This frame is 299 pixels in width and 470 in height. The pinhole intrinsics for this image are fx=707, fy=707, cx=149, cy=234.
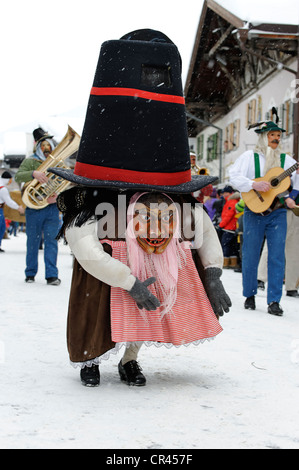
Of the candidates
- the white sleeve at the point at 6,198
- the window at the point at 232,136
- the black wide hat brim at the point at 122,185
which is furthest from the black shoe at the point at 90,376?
the window at the point at 232,136

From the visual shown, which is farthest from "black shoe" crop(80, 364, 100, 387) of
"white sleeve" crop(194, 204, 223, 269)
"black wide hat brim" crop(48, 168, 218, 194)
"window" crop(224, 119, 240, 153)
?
"window" crop(224, 119, 240, 153)

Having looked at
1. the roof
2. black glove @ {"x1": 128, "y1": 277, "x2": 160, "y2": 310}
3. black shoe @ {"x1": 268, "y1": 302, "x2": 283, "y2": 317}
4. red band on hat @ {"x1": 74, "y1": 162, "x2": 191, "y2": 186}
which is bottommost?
black shoe @ {"x1": 268, "y1": 302, "x2": 283, "y2": 317}

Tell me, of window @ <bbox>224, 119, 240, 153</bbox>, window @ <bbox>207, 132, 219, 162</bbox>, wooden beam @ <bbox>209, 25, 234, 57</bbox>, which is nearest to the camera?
wooden beam @ <bbox>209, 25, 234, 57</bbox>

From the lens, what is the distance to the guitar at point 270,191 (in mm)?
6660

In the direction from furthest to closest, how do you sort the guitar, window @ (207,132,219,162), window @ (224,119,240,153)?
window @ (207,132,219,162) → window @ (224,119,240,153) → the guitar

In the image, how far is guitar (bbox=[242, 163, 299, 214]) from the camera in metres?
6.66

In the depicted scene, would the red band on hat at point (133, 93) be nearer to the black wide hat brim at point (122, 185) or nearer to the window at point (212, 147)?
the black wide hat brim at point (122, 185)

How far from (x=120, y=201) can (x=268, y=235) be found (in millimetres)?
3378

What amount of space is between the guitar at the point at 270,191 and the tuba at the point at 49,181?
258 centimetres

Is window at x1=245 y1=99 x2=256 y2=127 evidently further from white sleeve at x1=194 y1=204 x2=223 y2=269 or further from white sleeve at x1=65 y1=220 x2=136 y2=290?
white sleeve at x1=65 y1=220 x2=136 y2=290

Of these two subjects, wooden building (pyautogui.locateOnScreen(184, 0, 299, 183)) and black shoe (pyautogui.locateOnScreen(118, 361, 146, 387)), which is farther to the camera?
wooden building (pyautogui.locateOnScreen(184, 0, 299, 183))

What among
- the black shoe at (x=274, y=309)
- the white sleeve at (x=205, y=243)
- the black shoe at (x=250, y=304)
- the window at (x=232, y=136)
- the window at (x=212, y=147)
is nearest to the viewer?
the white sleeve at (x=205, y=243)

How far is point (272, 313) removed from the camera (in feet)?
21.2
